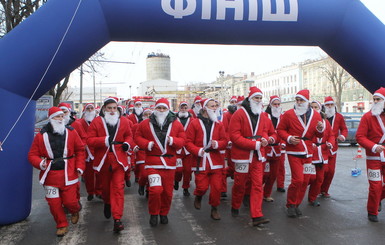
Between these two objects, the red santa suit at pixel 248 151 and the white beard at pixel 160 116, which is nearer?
the red santa suit at pixel 248 151

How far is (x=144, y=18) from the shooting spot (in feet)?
20.4

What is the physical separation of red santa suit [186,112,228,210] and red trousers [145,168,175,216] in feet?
1.82

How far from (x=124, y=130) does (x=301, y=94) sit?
10.1 ft

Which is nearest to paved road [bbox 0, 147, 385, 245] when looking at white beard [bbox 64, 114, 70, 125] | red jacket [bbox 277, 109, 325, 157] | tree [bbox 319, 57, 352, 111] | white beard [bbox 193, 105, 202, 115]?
red jacket [bbox 277, 109, 325, 157]

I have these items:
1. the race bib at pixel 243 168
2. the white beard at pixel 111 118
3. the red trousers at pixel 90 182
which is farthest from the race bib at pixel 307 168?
the red trousers at pixel 90 182

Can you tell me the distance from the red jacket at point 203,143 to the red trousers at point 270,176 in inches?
64.9

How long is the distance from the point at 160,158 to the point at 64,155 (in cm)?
145

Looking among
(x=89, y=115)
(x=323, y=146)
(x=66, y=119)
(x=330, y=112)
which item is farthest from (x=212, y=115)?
(x=66, y=119)

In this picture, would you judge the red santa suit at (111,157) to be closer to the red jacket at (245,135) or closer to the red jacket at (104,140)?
the red jacket at (104,140)

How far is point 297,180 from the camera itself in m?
6.18

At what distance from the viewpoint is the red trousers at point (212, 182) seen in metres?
6.22

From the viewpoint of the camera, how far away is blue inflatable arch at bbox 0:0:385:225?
227 inches

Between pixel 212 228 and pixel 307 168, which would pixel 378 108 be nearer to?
pixel 307 168

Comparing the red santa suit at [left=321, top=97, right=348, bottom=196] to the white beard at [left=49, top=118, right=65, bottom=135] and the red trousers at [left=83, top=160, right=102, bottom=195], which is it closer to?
the red trousers at [left=83, top=160, right=102, bottom=195]
